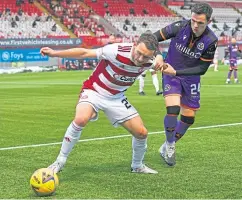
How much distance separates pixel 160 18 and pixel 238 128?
51.1 m

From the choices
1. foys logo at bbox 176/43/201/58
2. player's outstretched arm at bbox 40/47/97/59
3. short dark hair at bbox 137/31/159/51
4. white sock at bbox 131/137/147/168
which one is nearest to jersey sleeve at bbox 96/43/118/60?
player's outstretched arm at bbox 40/47/97/59

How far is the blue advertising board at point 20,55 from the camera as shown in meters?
41.9

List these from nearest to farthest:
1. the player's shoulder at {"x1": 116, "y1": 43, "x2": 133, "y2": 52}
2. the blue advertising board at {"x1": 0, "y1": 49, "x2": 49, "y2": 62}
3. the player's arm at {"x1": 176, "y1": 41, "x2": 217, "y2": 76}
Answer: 1. the player's shoulder at {"x1": 116, "y1": 43, "x2": 133, "y2": 52}
2. the player's arm at {"x1": 176, "y1": 41, "x2": 217, "y2": 76}
3. the blue advertising board at {"x1": 0, "y1": 49, "x2": 49, "y2": 62}

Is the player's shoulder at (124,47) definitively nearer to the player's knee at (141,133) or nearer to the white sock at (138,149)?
the player's knee at (141,133)

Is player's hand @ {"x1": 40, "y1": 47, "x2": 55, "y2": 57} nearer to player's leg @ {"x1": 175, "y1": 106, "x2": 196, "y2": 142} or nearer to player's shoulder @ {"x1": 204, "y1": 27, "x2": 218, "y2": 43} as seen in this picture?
player's shoulder @ {"x1": 204, "y1": 27, "x2": 218, "y2": 43}

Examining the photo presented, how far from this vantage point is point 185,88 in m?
9.58

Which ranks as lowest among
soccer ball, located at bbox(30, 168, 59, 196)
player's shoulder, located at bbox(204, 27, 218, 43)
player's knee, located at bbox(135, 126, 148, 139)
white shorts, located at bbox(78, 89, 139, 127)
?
soccer ball, located at bbox(30, 168, 59, 196)

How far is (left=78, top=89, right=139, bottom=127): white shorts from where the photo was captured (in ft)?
26.4

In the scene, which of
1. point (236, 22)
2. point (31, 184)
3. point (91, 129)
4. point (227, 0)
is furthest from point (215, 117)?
point (227, 0)

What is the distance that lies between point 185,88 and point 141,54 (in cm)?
220

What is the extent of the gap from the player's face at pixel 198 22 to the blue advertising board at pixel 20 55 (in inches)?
1337

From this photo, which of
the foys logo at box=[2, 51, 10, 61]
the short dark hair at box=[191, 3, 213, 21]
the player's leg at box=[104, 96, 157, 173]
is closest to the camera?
the player's leg at box=[104, 96, 157, 173]

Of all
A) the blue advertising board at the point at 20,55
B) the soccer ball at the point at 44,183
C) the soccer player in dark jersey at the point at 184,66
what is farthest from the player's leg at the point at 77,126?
the blue advertising board at the point at 20,55

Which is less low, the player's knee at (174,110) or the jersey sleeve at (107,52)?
the jersey sleeve at (107,52)
